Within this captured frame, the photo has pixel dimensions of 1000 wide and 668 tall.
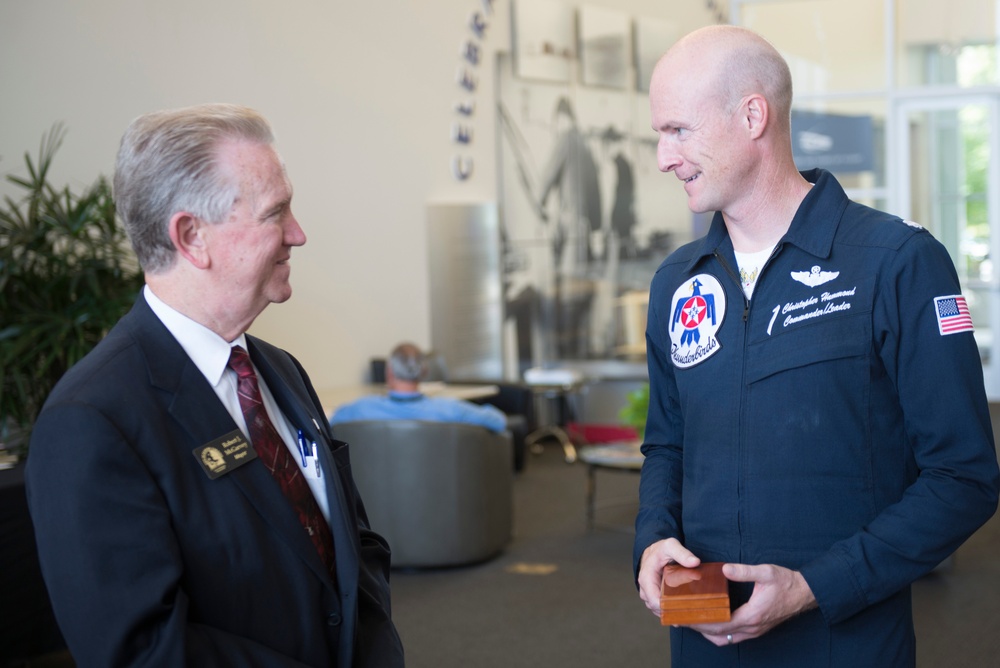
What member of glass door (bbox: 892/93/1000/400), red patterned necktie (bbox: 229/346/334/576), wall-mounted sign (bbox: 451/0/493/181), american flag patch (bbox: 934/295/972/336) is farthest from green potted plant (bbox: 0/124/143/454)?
glass door (bbox: 892/93/1000/400)

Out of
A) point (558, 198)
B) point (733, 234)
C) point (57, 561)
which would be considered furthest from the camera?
point (558, 198)

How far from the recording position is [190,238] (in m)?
1.44

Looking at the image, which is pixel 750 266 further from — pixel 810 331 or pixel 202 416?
pixel 202 416

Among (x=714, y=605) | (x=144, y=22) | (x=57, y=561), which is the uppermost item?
(x=144, y=22)

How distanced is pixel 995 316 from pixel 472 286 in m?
5.24

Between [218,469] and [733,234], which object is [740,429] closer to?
[733,234]

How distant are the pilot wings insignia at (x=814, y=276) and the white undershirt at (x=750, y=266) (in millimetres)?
69

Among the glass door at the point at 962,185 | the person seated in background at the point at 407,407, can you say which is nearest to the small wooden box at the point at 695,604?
the person seated in background at the point at 407,407

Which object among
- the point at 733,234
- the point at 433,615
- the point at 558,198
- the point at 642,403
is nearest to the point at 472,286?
the point at 558,198

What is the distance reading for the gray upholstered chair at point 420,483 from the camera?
529 cm

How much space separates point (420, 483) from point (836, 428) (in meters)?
3.91

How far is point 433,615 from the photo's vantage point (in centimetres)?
467

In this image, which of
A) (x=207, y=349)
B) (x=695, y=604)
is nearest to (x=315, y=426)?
(x=207, y=349)

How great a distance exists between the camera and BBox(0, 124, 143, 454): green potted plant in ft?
13.6
